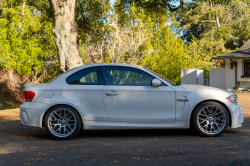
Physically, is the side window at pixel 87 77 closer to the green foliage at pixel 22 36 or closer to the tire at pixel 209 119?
the tire at pixel 209 119

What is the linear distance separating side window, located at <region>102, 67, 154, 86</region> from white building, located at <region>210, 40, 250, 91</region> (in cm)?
2023

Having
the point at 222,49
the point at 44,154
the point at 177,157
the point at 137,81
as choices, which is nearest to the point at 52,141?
the point at 44,154

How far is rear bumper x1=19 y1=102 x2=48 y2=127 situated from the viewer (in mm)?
6164

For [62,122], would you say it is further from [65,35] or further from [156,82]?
[65,35]

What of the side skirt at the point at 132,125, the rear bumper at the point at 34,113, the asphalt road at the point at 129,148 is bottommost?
the asphalt road at the point at 129,148

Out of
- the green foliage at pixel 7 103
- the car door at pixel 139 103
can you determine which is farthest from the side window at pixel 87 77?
the green foliage at pixel 7 103

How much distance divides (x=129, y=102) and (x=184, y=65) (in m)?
23.6

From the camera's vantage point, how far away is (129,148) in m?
5.27

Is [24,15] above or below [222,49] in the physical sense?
above

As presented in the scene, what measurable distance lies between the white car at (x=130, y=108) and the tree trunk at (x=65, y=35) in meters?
5.57

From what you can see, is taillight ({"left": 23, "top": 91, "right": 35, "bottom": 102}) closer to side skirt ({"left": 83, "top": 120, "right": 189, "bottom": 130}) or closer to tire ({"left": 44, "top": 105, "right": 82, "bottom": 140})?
tire ({"left": 44, "top": 105, "right": 82, "bottom": 140})

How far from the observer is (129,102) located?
20.1 feet

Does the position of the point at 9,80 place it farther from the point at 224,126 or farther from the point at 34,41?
the point at 224,126

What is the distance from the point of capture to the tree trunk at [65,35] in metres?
11.6
